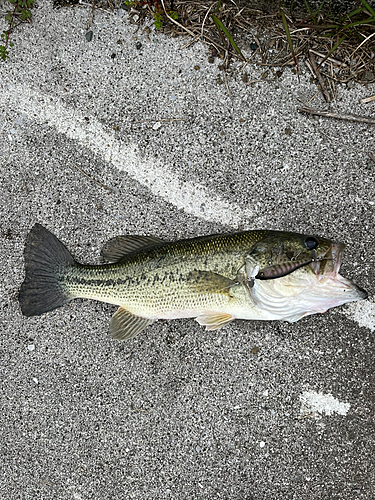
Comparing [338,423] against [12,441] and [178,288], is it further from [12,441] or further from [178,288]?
[12,441]

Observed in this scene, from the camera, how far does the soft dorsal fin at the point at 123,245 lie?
3.47 metres

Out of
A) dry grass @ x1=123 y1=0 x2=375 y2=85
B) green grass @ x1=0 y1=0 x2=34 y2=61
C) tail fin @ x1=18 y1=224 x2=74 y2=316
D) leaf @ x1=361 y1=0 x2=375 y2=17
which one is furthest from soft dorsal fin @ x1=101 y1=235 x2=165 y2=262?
leaf @ x1=361 y1=0 x2=375 y2=17

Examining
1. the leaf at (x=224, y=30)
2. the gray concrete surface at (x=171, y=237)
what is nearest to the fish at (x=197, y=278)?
the gray concrete surface at (x=171, y=237)

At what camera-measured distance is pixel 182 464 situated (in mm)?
3676

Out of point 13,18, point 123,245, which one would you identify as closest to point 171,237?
point 123,245

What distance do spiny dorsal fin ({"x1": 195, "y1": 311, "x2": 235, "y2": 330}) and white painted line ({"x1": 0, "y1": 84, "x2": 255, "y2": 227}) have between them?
3.13ft

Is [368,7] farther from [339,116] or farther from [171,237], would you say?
[171,237]

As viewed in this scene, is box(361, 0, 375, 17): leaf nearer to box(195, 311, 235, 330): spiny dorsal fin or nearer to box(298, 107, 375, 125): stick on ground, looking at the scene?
box(298, 107, 375, 125): stick on ground

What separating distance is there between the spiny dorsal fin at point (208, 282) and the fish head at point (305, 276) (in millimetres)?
244

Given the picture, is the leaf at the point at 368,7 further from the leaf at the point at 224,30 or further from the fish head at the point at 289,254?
the fish head at the point at 289,254

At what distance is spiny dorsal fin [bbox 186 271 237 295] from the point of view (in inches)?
121

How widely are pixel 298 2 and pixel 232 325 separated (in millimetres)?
3286

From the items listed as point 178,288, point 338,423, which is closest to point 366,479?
point 338,423

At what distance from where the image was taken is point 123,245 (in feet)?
11.5
